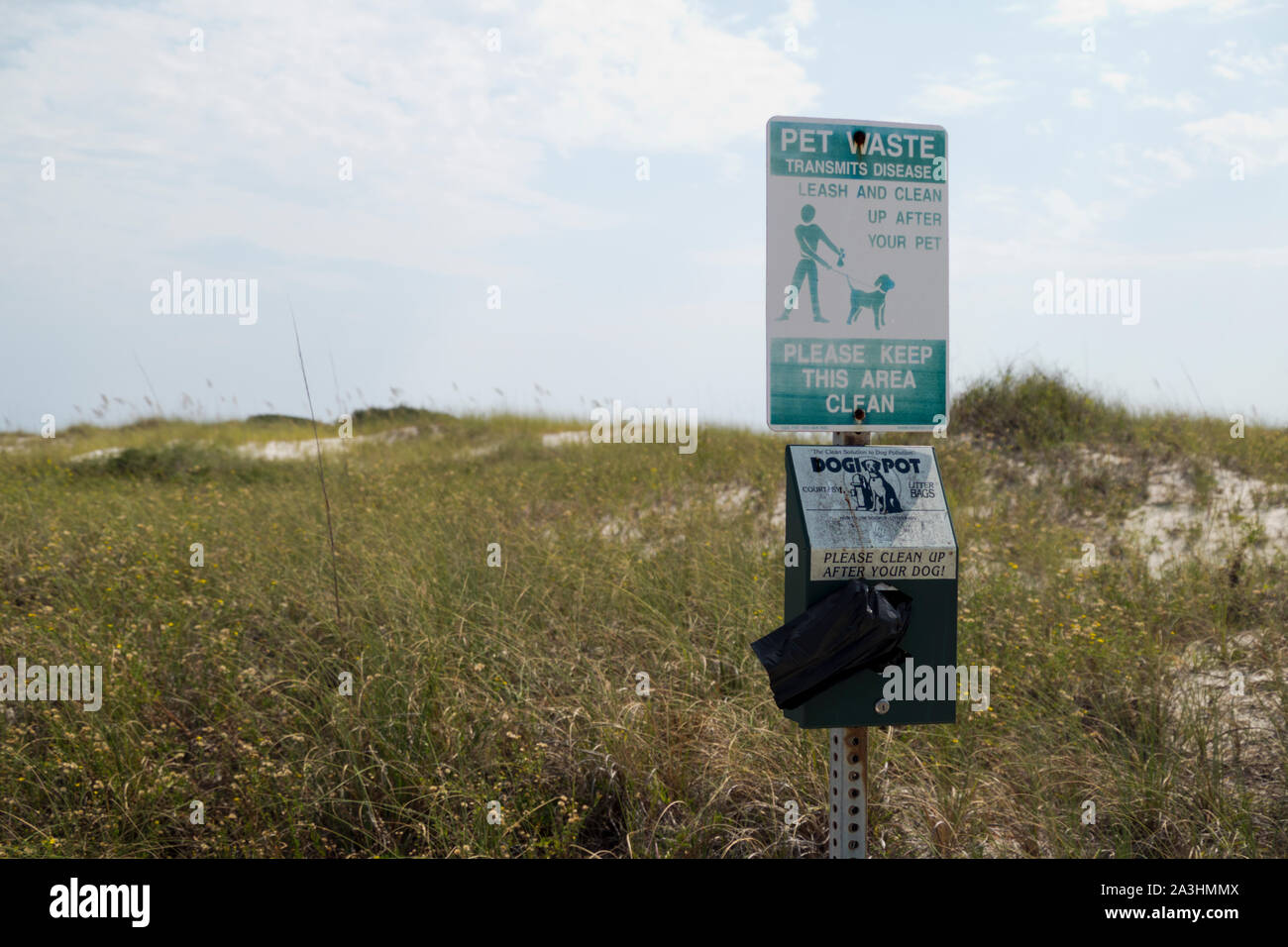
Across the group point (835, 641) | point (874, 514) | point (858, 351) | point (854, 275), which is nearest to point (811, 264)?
point (854, 275)

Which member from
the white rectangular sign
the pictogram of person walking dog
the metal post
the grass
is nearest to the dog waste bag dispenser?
the white rectangular sign

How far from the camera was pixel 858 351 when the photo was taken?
2381 millimetres

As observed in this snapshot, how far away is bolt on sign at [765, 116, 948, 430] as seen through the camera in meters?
2.33

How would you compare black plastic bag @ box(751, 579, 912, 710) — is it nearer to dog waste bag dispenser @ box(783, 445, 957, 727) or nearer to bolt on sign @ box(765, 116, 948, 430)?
dog waste bag dispenser @ box(783, 445, 957, 727)

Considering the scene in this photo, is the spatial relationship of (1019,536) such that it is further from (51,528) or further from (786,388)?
(51,528)

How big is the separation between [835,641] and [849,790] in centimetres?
54

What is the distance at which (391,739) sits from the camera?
3359 mm

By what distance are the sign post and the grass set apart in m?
1.04

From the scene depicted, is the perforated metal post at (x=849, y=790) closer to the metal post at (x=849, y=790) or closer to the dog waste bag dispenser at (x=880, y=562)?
the metal post at (x=849, y=790)

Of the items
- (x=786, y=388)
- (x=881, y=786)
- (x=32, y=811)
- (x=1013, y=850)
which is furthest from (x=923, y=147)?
(x=32, y=811)

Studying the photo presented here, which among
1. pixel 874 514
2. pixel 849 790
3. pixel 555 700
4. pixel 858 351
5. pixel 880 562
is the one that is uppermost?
pixel 858 351

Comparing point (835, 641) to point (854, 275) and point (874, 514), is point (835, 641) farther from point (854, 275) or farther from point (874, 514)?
point (854, 275)

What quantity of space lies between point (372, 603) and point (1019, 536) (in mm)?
5020

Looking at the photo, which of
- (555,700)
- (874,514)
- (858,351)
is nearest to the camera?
(874,514)
